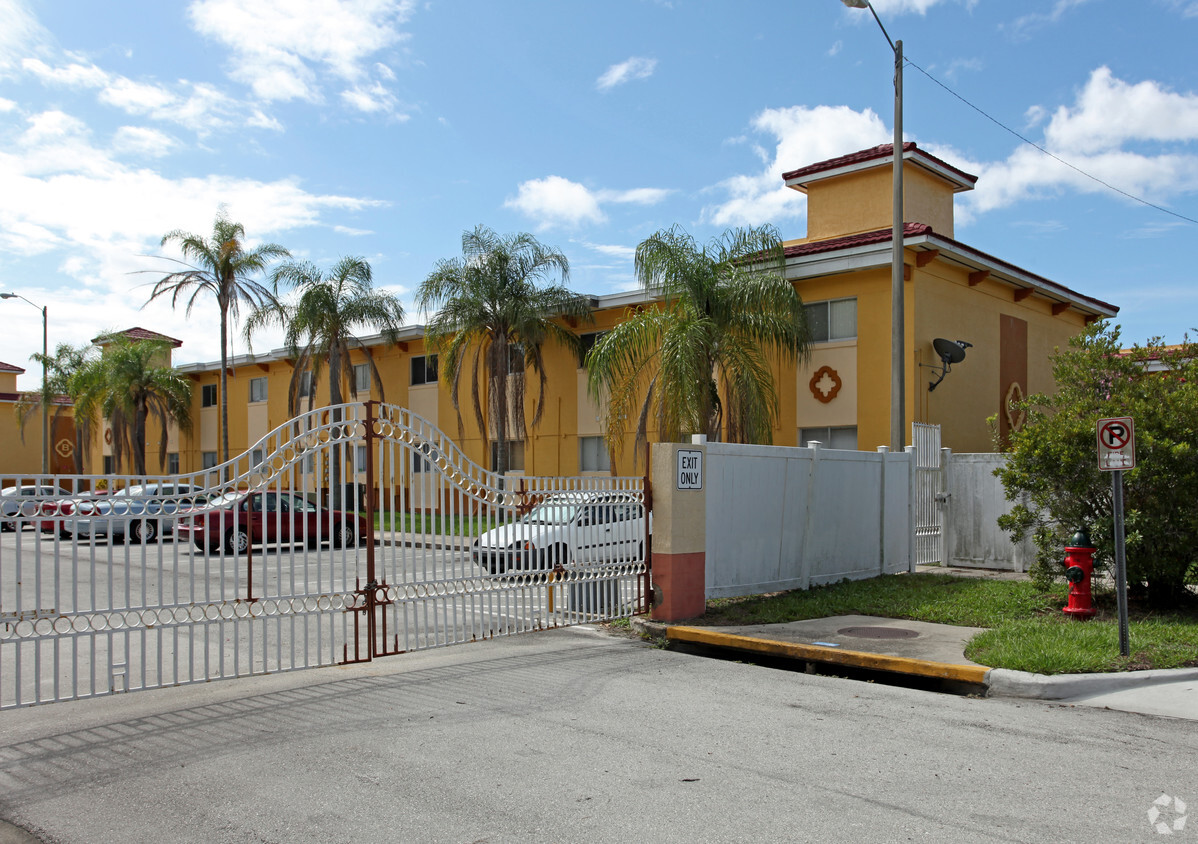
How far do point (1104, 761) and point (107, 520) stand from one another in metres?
6.75

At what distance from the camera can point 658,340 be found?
20.0 meters

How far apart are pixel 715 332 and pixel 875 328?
12.8 feet

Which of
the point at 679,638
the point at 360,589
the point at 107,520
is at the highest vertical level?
the point at 107,520

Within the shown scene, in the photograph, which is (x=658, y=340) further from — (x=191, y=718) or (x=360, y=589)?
(x=191, y=718)

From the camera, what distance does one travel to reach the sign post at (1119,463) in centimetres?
814

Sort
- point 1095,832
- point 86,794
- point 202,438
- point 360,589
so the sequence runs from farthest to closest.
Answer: point 202,438 → point 360,589 → point 86,794 → point 1095,832

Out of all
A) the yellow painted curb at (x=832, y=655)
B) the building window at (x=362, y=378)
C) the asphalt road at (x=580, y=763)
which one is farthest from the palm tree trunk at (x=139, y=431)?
the yellow painted curb at (x=832, y=655)

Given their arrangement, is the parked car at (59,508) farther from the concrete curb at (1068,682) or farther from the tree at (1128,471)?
the tree at (1128,471)

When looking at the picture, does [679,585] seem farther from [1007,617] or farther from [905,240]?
[905,240]

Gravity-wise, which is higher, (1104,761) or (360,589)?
(360,589)

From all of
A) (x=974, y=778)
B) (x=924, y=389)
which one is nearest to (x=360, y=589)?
(x=974, y=778)

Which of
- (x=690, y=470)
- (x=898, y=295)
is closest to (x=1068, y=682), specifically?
(x=690, y=470)

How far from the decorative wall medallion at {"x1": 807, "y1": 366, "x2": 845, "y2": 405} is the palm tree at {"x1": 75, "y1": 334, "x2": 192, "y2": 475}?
27.5 m

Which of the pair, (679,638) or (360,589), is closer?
(360,589)
